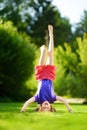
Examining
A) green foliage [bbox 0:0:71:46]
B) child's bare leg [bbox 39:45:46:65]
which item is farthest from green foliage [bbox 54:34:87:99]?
green foliage [bbox 0:0:71:46]

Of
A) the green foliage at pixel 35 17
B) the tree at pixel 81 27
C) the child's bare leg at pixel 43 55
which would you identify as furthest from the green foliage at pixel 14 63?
the tree at pixel 81 27

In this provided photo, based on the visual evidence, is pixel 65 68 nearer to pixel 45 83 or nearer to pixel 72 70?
pixel 72 70

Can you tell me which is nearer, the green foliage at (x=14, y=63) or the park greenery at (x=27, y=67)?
the park greenery at (x=27, y=67)

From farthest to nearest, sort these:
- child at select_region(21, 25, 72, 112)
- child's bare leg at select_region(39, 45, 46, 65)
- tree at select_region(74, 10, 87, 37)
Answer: tree at select_region(74, 10, 87, 37) → child's bare leg at select_region(39, 45, 46, 65) → child at select_region(21, 25, 72, 112)

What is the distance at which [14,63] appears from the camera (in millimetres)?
34688

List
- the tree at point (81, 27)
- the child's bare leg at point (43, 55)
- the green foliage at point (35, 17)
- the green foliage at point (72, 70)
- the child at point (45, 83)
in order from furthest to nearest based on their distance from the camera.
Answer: the tree at point (81, 27) → the green foliage at point (35, 17) → the green foliage at point (72, 70) → the child's bare leg at point (43, 55) → the child at point (45, 83)

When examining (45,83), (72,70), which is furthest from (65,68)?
(45,83)

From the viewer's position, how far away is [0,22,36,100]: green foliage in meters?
34.5

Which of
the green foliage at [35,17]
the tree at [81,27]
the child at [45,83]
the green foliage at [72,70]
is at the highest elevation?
the tree at [81,27]

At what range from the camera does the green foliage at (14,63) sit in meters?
34.5

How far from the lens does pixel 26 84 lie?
121ft

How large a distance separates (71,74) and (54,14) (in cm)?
3581

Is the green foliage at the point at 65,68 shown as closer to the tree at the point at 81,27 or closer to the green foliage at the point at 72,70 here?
the green foliage at the point at 72,70

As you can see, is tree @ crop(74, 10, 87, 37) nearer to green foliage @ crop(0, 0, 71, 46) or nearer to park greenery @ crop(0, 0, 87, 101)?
green foliage @ crop(0, 0, 71, 46)
